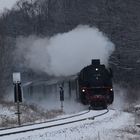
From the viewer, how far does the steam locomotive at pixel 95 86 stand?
35.4 meters

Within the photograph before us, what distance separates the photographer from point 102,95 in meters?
35.7

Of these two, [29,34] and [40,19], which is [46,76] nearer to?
[29,34]

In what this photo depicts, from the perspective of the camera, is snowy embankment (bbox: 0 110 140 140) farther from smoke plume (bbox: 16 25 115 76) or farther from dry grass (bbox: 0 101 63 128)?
smoke plume (bbox: 16 25 115 76)

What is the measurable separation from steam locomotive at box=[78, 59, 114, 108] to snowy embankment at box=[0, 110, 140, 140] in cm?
1021

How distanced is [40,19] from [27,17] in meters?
6.85

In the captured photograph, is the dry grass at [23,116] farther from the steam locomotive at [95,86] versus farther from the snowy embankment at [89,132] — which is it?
the snowy embankment at [89,132]

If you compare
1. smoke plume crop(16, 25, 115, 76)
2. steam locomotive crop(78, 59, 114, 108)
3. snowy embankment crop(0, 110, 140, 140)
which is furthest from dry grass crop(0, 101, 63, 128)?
smoke plume crop(16, 25, 115, 76)

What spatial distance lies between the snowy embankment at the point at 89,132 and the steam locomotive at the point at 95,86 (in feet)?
33.5

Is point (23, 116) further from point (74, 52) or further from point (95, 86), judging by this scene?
point (74, 52)

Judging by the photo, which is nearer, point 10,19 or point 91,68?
point 91,68

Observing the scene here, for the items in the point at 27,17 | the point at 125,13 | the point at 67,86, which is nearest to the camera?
the point at 67,86

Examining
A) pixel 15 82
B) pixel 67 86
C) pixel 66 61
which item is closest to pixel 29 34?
pixel 66 61

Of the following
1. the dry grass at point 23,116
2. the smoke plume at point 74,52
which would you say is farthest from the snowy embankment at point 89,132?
the smoke plume at point 74,52

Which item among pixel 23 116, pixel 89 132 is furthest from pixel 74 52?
pixel 89 132
